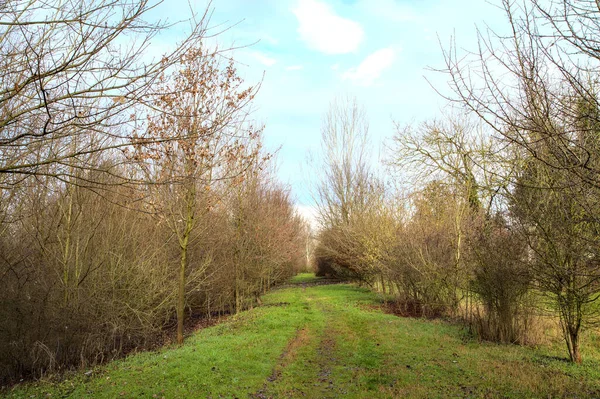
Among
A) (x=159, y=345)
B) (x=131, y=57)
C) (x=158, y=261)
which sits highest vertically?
(x=131, y=57)

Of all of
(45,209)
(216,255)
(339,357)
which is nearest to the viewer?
(339,357)

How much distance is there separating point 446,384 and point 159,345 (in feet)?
25.0

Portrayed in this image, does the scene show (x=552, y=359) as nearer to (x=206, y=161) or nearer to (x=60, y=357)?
(x=206, y=161)

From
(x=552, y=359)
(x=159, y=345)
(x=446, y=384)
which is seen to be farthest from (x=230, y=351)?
(x=552, y=359)

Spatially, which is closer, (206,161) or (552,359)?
(552,359)

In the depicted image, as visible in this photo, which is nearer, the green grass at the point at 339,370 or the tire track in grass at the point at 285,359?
the green grass at the point at 339,370

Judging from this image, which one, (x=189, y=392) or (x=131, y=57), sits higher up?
(x=131, y=57)

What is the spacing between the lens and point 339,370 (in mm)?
7266

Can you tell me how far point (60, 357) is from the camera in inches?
348

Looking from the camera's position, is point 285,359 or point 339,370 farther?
point 285,359

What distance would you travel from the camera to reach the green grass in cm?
586

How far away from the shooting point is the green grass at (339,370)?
231 inches

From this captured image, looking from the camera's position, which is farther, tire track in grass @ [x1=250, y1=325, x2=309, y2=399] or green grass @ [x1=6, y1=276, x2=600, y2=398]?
tire track in grass @ [x1=250, y1=325, x2=309, y2=399]

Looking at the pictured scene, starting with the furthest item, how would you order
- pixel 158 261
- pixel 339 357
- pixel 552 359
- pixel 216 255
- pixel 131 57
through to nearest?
pixel 216 255
pixel 158 261
pixel 339 357
pixel 552 359
pixel 131 57
